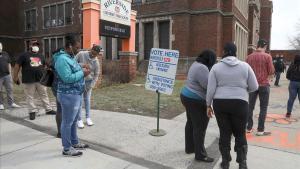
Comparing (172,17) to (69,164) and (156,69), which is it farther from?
(69,164)

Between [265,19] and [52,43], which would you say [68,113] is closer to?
[52,43]

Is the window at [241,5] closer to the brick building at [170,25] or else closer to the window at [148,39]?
the brick building at [170,25]

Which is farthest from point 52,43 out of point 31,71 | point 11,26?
point 31,71

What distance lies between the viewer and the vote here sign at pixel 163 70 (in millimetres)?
6133

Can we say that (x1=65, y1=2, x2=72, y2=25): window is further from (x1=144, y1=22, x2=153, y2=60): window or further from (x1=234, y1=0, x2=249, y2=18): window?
(x1=234, y1=0, x2=249, y2=18): window

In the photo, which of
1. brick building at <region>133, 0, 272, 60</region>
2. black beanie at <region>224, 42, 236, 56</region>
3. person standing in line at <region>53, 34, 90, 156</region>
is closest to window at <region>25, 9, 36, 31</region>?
brick building at <region>133, 0, 272, 60</region>

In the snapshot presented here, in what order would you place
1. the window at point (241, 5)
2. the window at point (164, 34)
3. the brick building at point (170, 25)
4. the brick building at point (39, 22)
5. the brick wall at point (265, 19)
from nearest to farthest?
the brick building at point (170, 25)
the window at point (164, 34)
the window at point (241, 5)
the brick building at point (39, 22)
the brick wall at point (265, 19)

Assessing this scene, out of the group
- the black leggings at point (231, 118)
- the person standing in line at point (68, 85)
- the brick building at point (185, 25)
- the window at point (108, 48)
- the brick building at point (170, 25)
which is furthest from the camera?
the window at point (108, 48)

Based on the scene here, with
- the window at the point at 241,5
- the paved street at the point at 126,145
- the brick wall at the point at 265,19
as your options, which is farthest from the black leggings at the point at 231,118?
the brick wall at the point at 265,19

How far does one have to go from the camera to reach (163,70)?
20.4ft

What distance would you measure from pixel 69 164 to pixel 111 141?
4.29ft

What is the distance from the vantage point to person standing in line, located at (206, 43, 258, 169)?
428cm

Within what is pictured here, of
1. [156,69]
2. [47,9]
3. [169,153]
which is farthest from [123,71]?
[47,9]

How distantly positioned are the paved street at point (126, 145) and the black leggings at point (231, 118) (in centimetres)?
53
